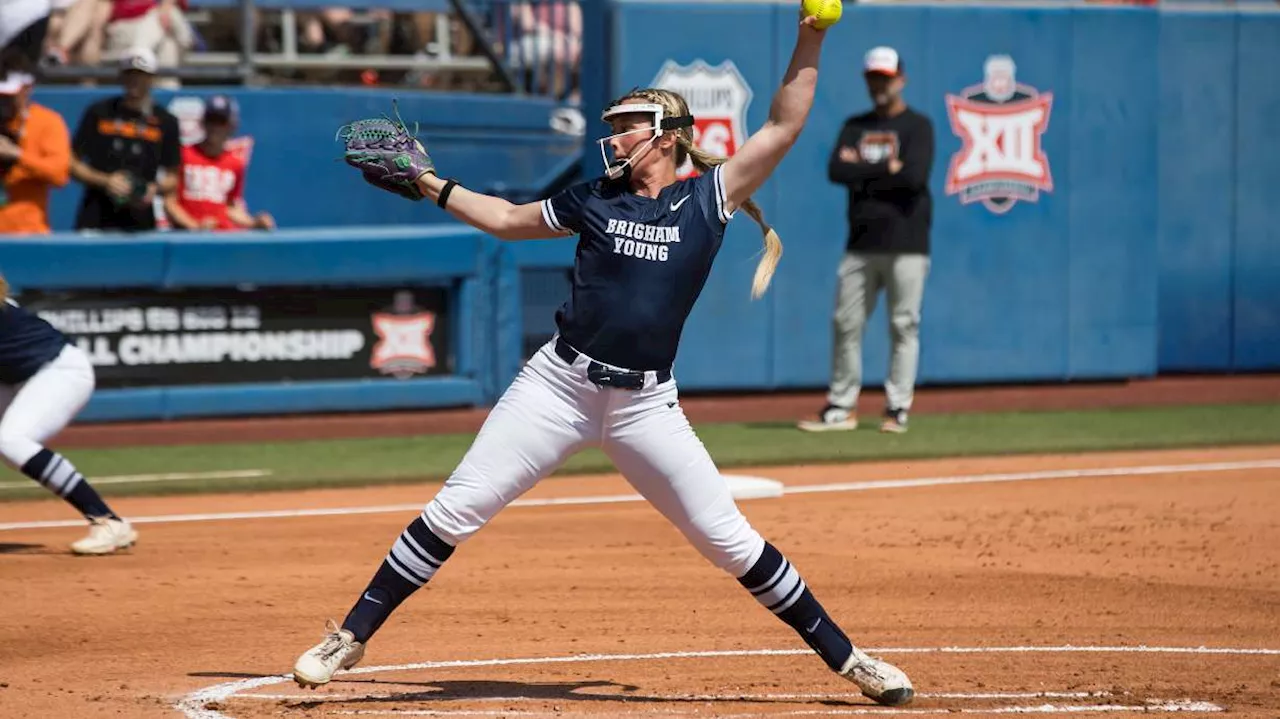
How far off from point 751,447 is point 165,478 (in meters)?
3.99

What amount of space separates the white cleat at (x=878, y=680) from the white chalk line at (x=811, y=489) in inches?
193

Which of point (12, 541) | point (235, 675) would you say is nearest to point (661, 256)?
point (235, 675)

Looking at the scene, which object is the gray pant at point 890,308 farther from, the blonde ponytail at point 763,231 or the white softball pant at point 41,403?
the blonde ponytail at point 763,231

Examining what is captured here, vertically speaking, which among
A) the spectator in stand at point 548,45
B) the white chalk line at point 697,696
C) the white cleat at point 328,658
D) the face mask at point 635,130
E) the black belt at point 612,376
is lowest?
the white chalk line at point 697,696

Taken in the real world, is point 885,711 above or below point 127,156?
below

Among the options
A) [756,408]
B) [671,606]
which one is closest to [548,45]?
[756,408]

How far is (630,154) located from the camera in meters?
6.20

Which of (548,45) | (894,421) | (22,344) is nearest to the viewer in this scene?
(22,344)

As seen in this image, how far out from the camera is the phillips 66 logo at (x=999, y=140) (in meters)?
15.4

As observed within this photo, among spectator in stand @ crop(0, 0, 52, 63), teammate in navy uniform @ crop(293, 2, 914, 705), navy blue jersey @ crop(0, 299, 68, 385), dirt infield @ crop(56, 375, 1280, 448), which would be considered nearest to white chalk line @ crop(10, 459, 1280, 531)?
navy blue jersey @ crop(0, 299, 68, 385)

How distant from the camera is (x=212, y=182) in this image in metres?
14.4

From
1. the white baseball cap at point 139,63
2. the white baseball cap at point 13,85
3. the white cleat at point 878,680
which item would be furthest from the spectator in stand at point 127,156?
the white cleat at point 878,680

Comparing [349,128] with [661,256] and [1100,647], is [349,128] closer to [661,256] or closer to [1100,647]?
[661,256]

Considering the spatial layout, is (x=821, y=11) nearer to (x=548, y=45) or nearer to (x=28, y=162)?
(x=28, y=162)
